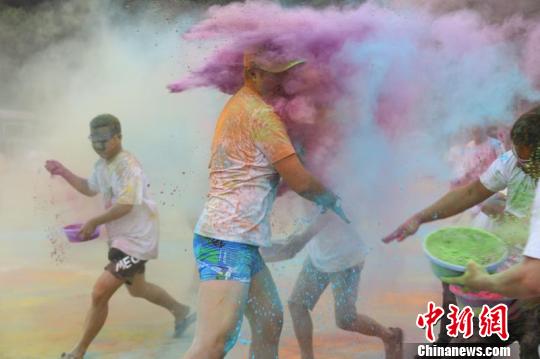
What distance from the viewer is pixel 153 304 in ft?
12.1

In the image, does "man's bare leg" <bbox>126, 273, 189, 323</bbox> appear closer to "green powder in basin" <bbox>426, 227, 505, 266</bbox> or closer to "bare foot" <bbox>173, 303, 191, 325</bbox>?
"bare foot" <bbox>173, 303, 191, 325</bbox>

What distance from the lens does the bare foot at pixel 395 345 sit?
3525 millimetres

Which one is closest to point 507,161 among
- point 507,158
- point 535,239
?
point 507,158

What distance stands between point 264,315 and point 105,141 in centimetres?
121

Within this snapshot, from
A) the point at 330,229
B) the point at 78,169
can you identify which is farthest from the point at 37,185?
the point at 330,229

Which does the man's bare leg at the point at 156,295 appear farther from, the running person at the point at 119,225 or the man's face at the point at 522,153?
the man's face at the point at 522,153

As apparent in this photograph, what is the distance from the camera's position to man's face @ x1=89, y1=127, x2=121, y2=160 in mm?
3588

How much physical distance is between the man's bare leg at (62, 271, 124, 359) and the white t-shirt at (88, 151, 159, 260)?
6.9 inches

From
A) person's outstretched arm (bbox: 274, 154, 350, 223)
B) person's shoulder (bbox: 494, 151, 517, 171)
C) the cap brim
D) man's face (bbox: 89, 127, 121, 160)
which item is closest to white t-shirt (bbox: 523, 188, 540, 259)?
person's shoulder (bbox: 494, 151, 517, 171)

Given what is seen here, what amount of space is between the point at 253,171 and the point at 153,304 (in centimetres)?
102

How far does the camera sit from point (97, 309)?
11.9 feet

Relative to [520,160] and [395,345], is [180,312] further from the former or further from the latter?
[520,160]

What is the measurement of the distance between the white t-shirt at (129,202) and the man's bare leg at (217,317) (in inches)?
24.4

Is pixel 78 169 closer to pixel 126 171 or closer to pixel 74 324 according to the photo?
pixel 126 171
